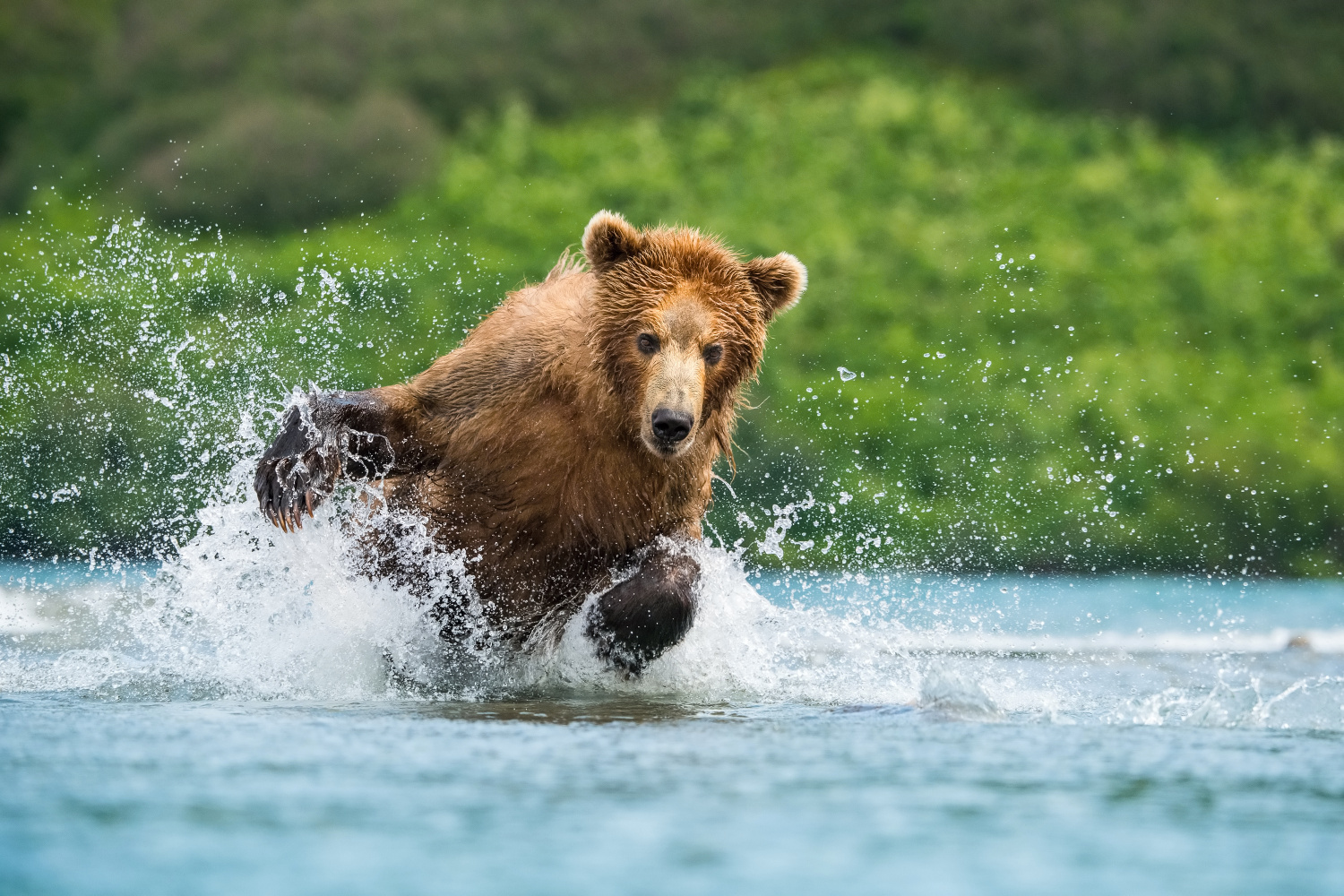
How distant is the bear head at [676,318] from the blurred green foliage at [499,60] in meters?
14.1

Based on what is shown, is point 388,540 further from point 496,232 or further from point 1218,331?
point 1218,331

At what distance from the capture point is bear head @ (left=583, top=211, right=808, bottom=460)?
16.5 feet

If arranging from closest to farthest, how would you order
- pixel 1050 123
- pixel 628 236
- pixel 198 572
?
pixel 628 236, pixel 198 572, pixel 1050 123

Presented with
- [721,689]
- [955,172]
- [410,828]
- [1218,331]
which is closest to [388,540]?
[721,689]

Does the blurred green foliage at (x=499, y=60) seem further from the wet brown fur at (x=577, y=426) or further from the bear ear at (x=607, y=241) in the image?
the bear ear at (x=607, y=241)

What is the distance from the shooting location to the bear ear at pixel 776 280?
550cm

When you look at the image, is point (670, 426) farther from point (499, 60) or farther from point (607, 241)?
point (499, 60)

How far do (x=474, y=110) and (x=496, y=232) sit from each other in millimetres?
3938

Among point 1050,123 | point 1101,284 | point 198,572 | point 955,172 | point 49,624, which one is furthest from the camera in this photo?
point 1050,123

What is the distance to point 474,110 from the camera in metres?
20.6

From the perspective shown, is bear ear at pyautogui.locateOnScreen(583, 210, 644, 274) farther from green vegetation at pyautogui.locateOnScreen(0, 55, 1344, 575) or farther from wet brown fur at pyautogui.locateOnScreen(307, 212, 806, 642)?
green vegetation at pyautogui.locateOnScreen(0, 55, 1344, 575)

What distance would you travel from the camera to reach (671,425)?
4.86 metres

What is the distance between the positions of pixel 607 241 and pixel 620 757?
6.83 ft

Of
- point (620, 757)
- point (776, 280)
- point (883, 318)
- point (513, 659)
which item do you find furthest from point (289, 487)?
point (883, 318)
